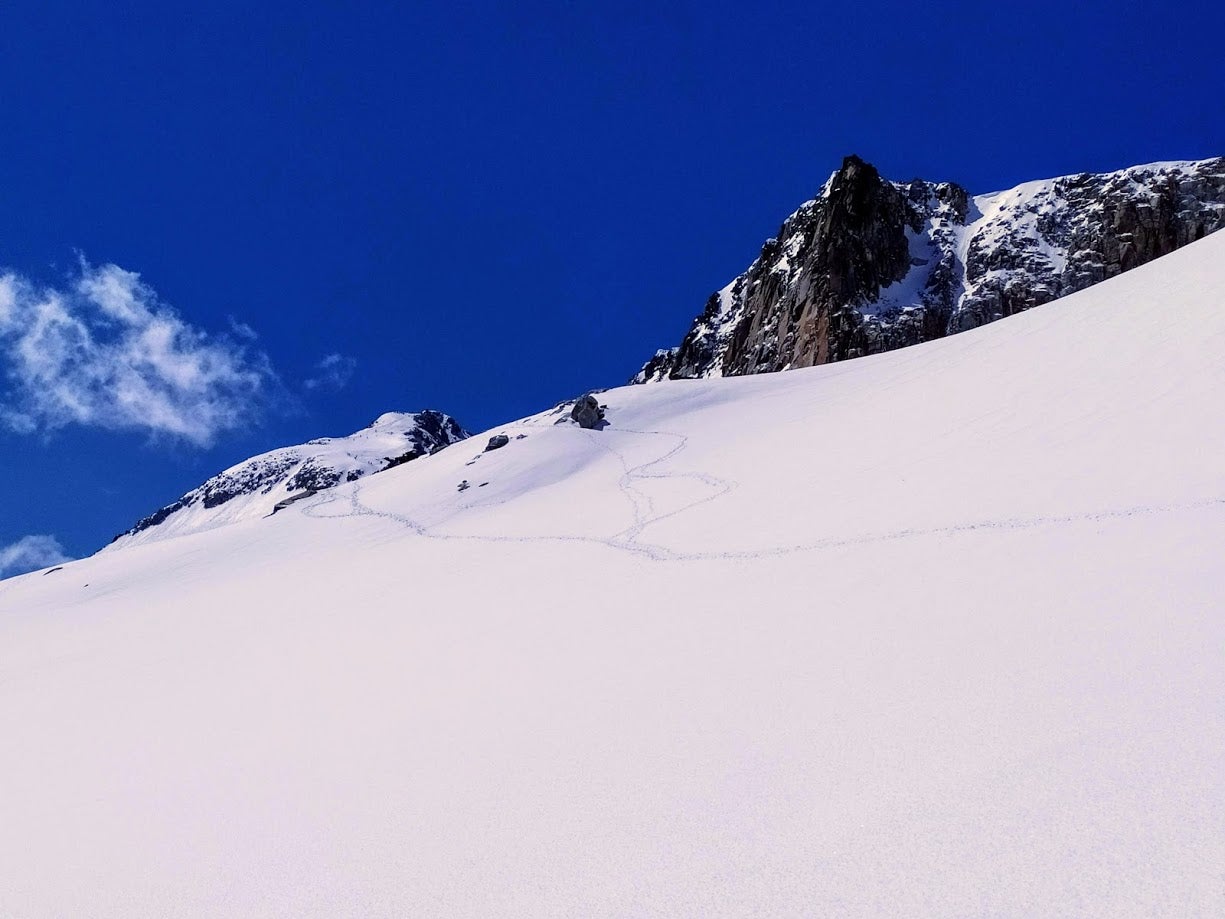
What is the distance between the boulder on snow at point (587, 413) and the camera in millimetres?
28719

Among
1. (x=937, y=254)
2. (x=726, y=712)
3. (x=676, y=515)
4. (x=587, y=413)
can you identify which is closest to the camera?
(x=726, y=712)

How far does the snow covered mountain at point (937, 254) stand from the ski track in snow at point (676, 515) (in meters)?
78.8

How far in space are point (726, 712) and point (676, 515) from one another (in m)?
8.48

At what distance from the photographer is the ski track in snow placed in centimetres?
782

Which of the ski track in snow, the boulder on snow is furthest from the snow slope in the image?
the boulder on snow

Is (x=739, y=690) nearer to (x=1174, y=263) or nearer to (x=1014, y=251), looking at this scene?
(x=1174, y=263)

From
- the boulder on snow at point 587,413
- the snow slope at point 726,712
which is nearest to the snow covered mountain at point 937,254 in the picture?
the boulder on snow at point 587,413

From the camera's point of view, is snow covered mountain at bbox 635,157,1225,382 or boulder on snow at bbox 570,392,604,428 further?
snow covered mountain at bbox 635,157,1225,382

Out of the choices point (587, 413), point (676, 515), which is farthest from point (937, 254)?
point (676, 515)

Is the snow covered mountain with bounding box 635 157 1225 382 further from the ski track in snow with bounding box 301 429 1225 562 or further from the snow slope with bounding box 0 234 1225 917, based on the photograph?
the snow slope with bounding box 0 234 1225 917

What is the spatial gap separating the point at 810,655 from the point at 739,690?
2.48ft

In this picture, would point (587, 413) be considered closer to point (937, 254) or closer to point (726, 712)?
point (726, 712)

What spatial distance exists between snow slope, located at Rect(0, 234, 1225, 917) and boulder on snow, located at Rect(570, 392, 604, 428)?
15.0 meters

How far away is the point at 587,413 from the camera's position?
29.1 metres
